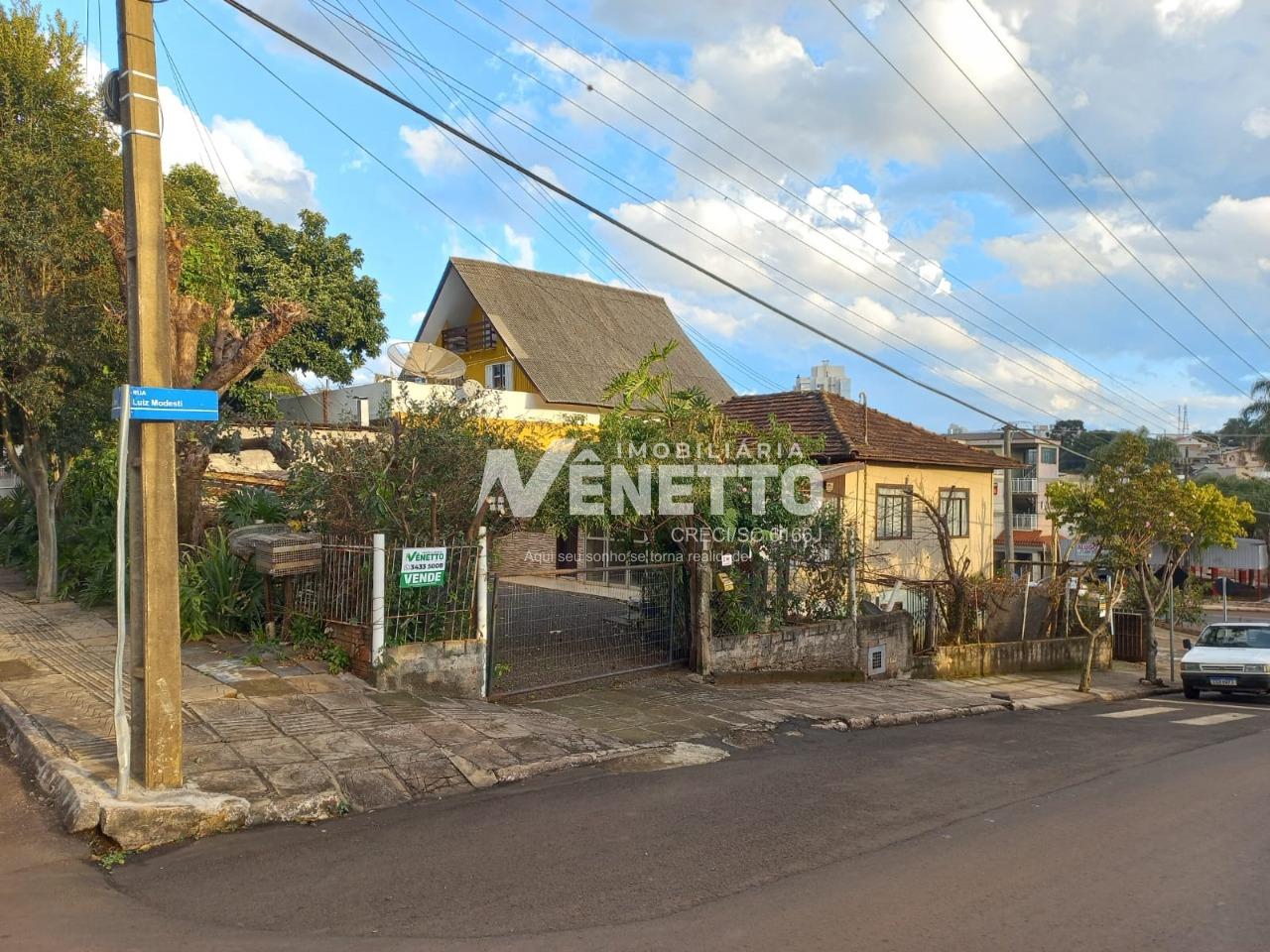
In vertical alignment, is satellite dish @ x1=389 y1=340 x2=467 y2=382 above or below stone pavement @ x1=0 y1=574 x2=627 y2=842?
above

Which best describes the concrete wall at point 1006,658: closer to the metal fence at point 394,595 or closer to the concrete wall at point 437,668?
the concrete wall at point 437,668

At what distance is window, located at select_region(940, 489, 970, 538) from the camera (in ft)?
72.0

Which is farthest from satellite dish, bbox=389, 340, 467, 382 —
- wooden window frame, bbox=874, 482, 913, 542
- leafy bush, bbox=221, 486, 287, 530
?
wooden window frame, bbox=874, 482, 913, 542

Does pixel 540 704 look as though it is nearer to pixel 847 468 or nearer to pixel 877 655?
pixel 877 655

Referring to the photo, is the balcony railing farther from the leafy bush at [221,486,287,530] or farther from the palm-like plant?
the palm-like plant

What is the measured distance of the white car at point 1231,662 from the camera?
1677cm

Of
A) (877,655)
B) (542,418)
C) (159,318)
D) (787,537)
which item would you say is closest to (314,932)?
(159,318)

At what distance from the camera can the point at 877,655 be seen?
15.1 m

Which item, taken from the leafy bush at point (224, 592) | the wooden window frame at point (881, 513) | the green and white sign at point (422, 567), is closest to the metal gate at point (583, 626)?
the green and white sign at point (422, 567)

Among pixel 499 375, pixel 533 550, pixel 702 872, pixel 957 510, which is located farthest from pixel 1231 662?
pixel 499 375

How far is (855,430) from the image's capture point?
66.6ft

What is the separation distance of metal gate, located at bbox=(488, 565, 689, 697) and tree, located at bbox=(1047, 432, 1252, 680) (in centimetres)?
1049

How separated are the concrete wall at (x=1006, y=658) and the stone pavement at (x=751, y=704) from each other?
510mm

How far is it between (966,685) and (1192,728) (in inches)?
159
